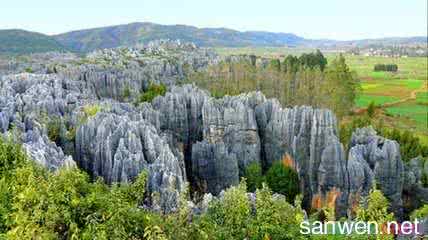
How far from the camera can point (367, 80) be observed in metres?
137

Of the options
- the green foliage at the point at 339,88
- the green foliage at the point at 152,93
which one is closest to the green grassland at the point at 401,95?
the green foliage at the point at 339,88

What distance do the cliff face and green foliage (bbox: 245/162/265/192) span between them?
3.77 ft

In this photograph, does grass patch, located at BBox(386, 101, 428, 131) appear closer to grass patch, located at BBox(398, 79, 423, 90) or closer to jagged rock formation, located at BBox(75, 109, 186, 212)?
grass patch, located at BBox(398, 79, 423, 90)

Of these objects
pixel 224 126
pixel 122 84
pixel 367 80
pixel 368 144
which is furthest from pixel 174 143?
pixel 367 80

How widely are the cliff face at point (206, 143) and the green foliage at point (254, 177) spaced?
3.77 ft

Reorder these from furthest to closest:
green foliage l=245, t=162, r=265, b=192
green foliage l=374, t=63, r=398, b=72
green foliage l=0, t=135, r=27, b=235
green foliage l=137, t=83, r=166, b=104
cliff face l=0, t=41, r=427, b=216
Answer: green foliage l=374, t=63, r=398, b=72 → green foliage l=137, t=83, r=166, b=104 → green foliage l=245, t=162, r=265, b=192 → cliff face l=0, t=41, r=427, b=216 → green foliage l=0, t=135, r=27, b=235

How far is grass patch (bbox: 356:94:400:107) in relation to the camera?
96.5 meters

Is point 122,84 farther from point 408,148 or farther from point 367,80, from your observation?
point 367,80

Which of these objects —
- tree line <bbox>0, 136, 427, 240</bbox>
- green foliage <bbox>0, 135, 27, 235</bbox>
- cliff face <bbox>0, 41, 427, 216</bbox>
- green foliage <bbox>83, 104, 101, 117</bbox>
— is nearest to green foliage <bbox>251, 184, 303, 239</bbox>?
tree line <bbox>0, 136, 427, 240</bbox>

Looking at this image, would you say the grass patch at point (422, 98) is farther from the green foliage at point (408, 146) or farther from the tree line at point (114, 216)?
the tree line at point (114, 216)

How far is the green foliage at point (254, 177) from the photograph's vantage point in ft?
133

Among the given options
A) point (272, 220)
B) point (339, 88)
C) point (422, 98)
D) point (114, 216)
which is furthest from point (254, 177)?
point (422, 98)

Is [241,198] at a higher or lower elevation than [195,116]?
higher

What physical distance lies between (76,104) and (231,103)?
42.7 ft
